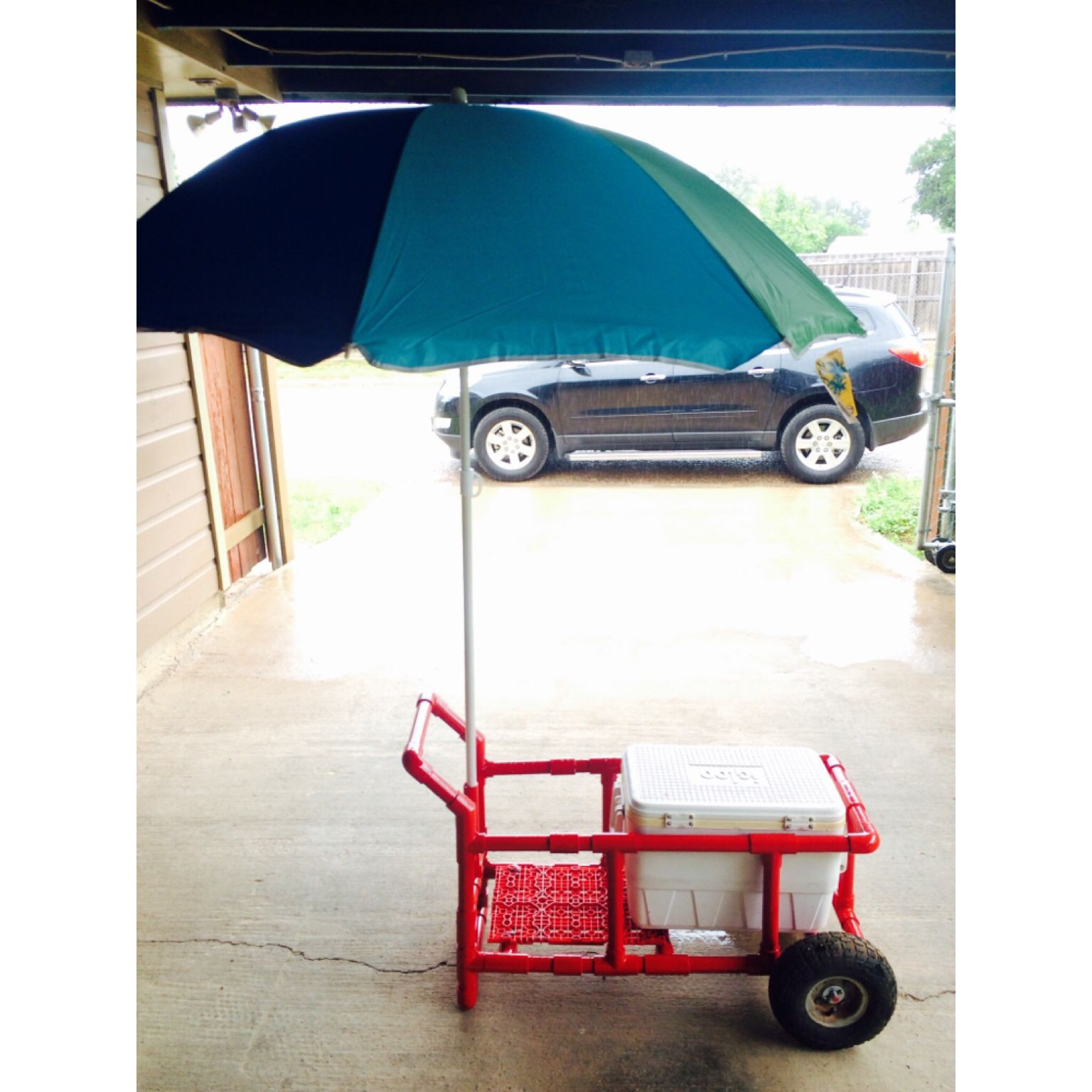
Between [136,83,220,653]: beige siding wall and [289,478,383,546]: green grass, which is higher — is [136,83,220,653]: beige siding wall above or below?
above

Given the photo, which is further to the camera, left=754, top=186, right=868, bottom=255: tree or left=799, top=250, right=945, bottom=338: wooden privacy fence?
left=754, top=186, right=868, bottom=255: tree

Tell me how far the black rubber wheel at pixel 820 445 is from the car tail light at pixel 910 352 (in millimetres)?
748

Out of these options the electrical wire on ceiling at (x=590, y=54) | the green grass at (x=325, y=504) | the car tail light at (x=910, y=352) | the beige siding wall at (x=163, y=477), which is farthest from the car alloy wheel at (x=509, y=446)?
the electrical wire on ceiling at (x=590, y=54)

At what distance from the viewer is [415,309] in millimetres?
1836

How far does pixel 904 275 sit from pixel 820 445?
665cm

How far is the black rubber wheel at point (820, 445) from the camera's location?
9.20 m

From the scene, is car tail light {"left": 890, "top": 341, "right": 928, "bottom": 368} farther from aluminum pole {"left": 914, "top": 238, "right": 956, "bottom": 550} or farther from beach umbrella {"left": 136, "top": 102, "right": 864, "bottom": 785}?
beach umbrella {"left": 136, "top": 102, "right": 864, "bottom": 785}

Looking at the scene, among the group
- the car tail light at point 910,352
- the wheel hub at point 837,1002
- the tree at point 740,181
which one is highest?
the tree at point 740,181

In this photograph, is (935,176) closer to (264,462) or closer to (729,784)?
(264,462)

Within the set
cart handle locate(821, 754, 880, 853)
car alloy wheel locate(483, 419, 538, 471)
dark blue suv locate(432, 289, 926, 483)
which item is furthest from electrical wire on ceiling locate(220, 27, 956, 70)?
car alloy wheel locate(483, 419, 538, 471)

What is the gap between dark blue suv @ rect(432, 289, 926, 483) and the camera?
356 inches

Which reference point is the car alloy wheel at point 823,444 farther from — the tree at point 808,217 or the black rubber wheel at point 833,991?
the tree at point 808,217

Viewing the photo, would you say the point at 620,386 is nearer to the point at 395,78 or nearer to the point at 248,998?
the point at 395,78

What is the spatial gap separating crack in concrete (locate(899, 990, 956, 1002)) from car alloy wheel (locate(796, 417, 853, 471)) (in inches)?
277
